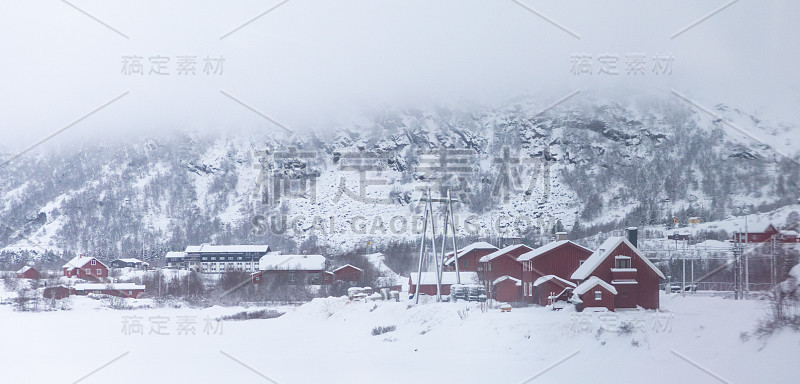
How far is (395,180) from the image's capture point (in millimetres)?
18781

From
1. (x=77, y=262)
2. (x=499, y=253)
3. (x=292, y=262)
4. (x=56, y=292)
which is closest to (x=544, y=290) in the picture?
(x=499, y=253)

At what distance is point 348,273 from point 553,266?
649 cm

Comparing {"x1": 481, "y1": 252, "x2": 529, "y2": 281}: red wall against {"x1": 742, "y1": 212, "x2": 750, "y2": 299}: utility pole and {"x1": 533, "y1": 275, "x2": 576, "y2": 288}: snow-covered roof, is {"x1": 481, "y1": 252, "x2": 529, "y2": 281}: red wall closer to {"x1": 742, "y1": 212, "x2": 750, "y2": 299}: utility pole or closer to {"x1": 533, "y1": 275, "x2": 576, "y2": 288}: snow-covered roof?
{"x1": 533, "y1": 275, "x2": 576, "y2": 288}: snow-covered roof

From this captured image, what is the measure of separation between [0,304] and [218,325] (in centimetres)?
697

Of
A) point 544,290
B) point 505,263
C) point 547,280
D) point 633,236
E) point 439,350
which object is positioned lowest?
point 439,350

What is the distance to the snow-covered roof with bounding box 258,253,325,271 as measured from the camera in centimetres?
1927

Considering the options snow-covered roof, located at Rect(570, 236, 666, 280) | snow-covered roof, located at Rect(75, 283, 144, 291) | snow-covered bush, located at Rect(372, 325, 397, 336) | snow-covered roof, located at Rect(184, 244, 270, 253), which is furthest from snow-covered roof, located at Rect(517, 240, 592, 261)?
snow-covered roof, located at Rect(75, 283, 144, 291)

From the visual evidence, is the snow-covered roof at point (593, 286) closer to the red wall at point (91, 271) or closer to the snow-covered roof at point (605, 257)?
the snow-covered roof at point (605, 257)

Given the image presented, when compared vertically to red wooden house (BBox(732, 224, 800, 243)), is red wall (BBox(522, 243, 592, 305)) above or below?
below

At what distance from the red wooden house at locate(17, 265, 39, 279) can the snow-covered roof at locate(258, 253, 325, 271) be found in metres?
6.28

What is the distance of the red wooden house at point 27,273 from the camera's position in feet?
63.6

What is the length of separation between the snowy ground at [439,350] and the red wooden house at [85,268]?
18.3 feet

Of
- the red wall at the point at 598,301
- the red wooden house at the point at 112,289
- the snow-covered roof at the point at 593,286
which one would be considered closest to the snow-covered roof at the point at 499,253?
the snow-covered roof at the point at 593,286

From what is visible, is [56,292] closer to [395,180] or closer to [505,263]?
[395,180]
